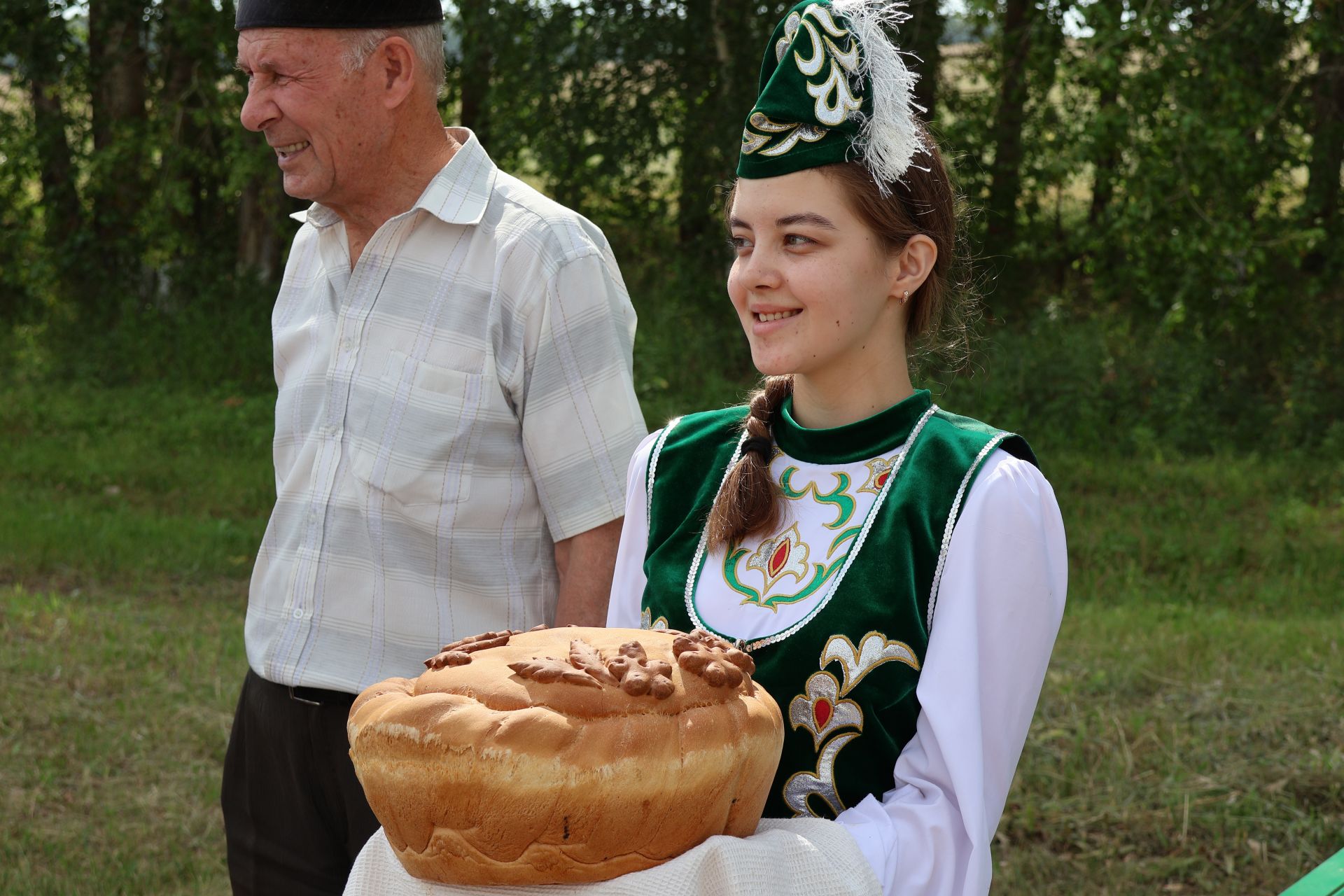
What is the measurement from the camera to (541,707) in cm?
133

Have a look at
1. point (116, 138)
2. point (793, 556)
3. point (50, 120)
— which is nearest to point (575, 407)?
point (793, 556)

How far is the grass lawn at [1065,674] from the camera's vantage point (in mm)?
4176

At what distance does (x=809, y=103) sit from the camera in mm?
1771

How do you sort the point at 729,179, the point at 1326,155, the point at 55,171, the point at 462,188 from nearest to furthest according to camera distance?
the point at 462,188, the point at 729,179, the point at 1326,155, the point at 55,171

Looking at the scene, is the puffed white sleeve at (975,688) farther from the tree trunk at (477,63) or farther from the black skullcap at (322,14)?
the tree trunk at (477,63)

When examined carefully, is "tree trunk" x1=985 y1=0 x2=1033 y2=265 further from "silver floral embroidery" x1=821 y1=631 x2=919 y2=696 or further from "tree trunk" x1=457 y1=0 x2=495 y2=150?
"silver floral embroidery" x1=821 y1=631 x2=919 y2=696

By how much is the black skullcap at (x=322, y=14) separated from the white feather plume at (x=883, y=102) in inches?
34.4

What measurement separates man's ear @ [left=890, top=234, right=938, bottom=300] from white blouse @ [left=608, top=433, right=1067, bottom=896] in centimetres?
26

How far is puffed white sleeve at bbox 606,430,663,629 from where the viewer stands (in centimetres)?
198

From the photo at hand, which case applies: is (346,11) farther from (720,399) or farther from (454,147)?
(720,399)

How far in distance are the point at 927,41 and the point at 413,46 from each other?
29.4ft

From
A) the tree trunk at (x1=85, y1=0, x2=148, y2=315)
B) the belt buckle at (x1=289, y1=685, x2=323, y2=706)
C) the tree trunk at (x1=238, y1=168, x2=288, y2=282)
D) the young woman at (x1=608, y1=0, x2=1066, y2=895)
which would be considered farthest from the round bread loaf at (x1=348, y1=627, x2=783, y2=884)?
the tree trunk at (x1=238, y1=168, x2=288, y2=282)

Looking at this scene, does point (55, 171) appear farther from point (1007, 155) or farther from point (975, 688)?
point (975, 688)

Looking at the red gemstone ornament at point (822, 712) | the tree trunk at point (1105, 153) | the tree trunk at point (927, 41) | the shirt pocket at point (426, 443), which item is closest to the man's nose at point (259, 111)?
the shirt pocket at point (426, 443)
